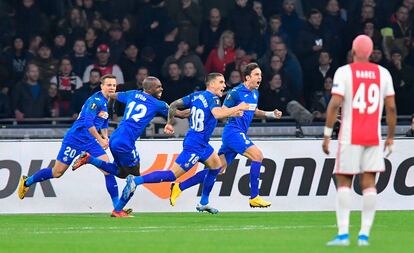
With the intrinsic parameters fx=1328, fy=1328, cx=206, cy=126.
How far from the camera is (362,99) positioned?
13.1m

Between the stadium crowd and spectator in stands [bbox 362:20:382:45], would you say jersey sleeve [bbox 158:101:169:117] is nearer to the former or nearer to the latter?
the stadium crowd

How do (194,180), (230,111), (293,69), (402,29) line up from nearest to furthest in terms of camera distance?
(230,111), (194,180), (293,69), (402,29)

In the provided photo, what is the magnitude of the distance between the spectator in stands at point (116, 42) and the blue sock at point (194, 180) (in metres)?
5.96

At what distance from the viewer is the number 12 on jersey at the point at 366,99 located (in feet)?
43.1

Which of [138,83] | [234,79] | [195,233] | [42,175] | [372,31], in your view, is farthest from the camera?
[372,31]

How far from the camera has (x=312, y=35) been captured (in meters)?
25.6

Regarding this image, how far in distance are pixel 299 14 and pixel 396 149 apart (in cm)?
592

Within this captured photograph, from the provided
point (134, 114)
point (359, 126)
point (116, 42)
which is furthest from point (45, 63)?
point (359, 126)

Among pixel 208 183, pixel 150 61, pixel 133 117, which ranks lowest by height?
pixel 208 183

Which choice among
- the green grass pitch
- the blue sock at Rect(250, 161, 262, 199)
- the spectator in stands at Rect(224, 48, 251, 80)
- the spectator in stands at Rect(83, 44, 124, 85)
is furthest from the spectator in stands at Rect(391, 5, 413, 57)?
the blue sock at Rect(250, 161, 262, 199)

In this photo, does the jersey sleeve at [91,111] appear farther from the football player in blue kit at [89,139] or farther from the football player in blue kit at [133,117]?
the football player in blue kit at [133,117]

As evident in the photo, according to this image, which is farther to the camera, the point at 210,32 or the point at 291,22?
the point at 291,22

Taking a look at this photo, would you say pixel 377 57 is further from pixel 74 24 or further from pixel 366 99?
pixel 366 99

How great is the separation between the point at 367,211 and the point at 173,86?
11.8 metres
